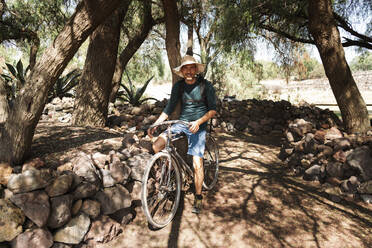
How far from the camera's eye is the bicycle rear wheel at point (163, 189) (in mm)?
2744

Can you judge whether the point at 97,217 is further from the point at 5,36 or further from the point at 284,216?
the point at 5,36

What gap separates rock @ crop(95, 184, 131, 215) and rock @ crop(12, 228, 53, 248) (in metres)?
0.58

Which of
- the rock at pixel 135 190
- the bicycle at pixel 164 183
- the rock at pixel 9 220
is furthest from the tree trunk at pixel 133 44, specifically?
the rock at pixel 9 220

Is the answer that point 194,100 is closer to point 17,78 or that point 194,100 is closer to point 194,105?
point 194,105

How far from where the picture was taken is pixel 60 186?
241cm

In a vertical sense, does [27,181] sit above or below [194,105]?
below

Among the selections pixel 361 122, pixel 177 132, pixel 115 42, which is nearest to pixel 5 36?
pixel 115 42

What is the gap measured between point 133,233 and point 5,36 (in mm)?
7770

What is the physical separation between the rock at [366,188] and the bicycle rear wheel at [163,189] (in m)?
2.55

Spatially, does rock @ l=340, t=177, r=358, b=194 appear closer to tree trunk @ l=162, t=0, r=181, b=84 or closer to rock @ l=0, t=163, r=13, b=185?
tree trunk @ l=162, t=0, r=181, b=84

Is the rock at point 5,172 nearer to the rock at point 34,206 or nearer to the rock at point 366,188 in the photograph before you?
the rock at point 34,206

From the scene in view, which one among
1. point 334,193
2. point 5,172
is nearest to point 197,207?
point 334,193

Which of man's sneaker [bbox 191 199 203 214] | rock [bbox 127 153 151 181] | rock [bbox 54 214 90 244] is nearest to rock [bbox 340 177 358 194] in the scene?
man's sneaker [bbox 191 199 203 214]

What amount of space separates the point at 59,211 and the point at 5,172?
26.7 inches
